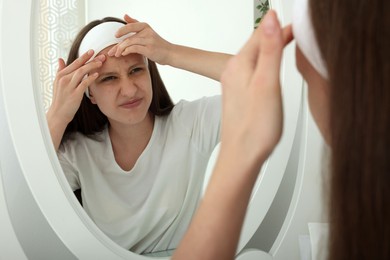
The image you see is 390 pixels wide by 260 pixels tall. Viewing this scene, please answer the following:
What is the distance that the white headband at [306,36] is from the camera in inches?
14.8

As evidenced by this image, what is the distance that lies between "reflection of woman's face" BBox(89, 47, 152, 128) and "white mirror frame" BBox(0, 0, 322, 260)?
92 millimetres

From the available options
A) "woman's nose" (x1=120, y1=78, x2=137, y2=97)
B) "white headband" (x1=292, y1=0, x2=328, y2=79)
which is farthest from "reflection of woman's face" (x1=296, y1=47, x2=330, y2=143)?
"woman's nose" (x1=120, y1=78, x2=137, y2=97)

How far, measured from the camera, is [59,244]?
0.76 m

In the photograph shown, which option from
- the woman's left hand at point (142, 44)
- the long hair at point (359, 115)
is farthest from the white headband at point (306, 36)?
the woman's left hand at point (142, 44)

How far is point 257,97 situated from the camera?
0.40 m

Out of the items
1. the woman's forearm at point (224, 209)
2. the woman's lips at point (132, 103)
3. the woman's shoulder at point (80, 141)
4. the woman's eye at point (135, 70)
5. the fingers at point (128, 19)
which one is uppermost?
the fingers at point (128, 19)

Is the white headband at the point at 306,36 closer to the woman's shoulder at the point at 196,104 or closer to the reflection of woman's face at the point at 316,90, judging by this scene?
the reflection of woman's face at the point at 316,90

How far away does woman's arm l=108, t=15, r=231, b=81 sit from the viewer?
749mm

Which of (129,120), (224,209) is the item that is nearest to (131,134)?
(129,120)

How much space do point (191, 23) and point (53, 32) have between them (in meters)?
0.21

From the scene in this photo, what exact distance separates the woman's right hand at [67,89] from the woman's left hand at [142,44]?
33mm

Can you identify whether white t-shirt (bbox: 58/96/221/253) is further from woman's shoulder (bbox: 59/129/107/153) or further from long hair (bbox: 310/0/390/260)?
long hair (bbox: 310/0/390/260)

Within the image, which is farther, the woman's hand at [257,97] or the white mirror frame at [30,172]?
the white mirror frame at [30,172]

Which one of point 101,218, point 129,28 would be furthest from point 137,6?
point 101,218
